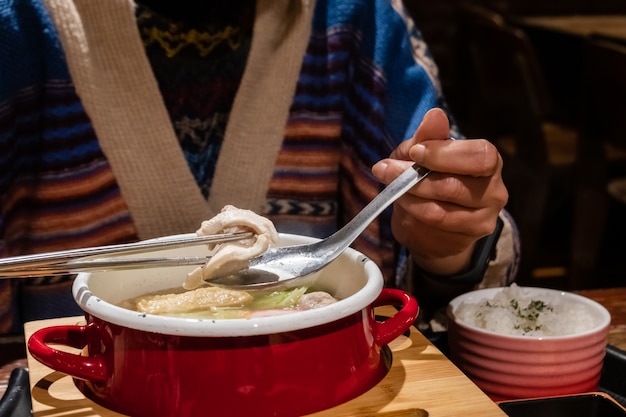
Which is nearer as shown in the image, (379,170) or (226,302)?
(226,302)

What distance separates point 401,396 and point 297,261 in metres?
0.19

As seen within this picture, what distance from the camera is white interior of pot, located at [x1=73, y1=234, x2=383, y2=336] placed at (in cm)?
62

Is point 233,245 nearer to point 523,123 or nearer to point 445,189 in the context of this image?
point 445,189

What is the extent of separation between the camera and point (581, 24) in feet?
13.7

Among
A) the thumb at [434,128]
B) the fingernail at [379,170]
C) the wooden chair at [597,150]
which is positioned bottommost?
the wooden chair at [597,150]

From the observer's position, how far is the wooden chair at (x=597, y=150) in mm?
2516

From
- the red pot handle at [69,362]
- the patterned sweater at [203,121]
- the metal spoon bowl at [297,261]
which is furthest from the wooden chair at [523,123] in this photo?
the red pot handle at [69,362]

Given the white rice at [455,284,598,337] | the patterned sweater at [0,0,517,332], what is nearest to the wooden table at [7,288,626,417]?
the white rice at [455,284,598,337]

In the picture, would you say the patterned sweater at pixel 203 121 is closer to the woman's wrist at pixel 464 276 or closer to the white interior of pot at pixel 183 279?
the woman's wrist at pixel 464 276

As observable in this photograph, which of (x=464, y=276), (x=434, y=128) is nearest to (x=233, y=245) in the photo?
(x=434, y=128)

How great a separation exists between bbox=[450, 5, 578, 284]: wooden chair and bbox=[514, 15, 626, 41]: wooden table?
2.35 ft

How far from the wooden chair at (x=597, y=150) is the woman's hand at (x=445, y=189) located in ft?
5.23

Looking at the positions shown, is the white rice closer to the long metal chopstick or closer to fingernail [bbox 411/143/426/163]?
fingernail [bbox 411/143/426/163]

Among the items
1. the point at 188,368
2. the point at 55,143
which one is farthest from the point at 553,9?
the point at 188,368
